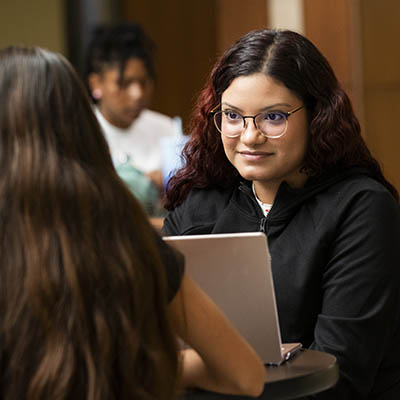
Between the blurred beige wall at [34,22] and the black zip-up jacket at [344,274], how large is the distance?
5442mm

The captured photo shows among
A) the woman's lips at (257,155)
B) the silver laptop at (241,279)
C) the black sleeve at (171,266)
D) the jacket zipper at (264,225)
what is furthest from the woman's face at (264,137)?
the black sleeve at (171,266)

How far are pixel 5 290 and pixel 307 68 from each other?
1065 mm

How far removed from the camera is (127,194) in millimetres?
1343

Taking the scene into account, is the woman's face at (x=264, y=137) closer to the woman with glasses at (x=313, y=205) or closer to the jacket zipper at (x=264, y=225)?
the woman with glasses at (x=313, y=205)

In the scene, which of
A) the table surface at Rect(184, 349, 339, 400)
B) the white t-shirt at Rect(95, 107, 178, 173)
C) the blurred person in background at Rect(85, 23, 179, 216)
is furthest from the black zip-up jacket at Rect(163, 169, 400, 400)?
the white t-shirt at Rect(95, 107, 178, 173)

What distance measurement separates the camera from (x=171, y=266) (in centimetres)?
140

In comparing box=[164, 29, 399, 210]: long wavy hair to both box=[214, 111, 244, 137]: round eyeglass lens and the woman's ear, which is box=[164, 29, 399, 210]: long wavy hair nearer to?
box=[214, 111, 244, 137]: round eyeglass lens

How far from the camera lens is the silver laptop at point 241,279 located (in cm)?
160

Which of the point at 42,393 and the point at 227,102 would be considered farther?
the point at 227,102

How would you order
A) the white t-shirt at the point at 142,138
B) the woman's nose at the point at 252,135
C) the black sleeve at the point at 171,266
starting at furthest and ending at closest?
the white t-shirt at the point at 142,138
the woman's nose at the point at 252,135
the black sleeve at the point at 171,266

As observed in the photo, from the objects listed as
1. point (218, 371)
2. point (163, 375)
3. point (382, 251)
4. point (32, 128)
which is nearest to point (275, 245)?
point (382, 251)

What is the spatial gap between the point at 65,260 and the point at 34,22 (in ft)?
20.6

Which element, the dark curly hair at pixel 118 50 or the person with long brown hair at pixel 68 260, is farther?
the dark curly hair at pixel 118 50

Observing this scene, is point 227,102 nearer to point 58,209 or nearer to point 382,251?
point 382,251
